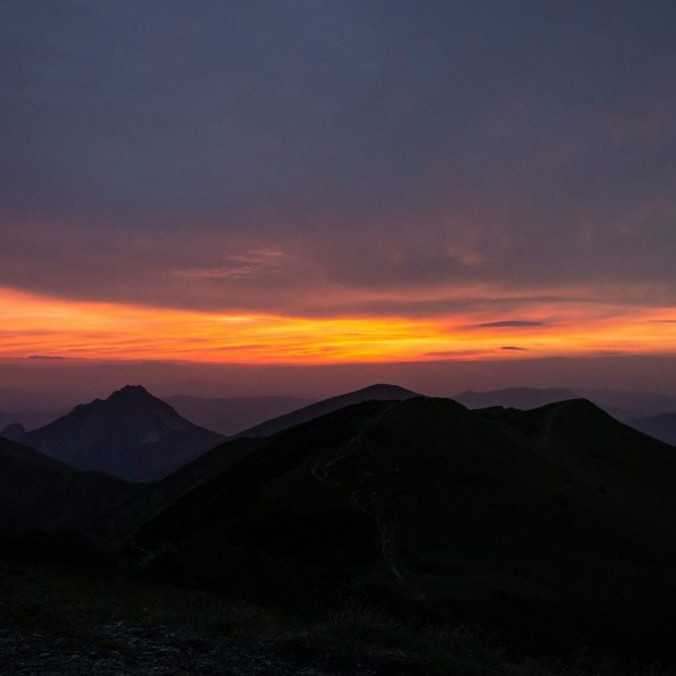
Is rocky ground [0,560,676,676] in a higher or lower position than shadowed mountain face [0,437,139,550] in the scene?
higher

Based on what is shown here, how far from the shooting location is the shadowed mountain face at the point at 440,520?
34.4 m

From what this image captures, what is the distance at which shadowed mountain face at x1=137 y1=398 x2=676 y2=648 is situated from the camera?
3438cm

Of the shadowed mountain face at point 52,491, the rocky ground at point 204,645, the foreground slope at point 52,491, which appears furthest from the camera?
the foreground slope at point 52,491

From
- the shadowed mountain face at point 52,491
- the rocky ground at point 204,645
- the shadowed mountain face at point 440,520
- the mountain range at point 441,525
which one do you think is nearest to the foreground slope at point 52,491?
the shadowed mountain face at point 52,491

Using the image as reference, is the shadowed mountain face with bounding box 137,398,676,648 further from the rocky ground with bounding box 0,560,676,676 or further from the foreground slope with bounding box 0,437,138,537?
the foreground slope with bounding box 0,437,138,537

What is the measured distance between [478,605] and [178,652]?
22758 millimetres

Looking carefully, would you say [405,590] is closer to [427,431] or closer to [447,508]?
[447,508]

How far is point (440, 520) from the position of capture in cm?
4406

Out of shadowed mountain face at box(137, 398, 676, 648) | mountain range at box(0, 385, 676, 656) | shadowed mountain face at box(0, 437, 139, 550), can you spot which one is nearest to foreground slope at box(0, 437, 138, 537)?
shadowed mountain face at box(0, 437, 139, 550)

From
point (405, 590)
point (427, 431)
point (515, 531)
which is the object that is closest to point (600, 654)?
point (405, 590)

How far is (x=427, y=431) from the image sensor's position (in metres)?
61.4

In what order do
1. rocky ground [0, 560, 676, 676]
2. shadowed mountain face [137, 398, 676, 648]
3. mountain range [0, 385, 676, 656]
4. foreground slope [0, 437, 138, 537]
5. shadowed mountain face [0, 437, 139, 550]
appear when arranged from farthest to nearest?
foreground slope [0, 437, 138, 537], shadowed mountain face [0, 437, 139, 550], shadowed mountain face [137, 398, 676, 648], mountain range [0, 385, 676, 656], rocky ground [0, 560, 676, 676]

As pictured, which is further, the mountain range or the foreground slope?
the foreground slope

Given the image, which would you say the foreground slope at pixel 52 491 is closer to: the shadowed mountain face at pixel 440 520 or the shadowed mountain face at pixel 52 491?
the shadowed mountain face at pixel 52 491
